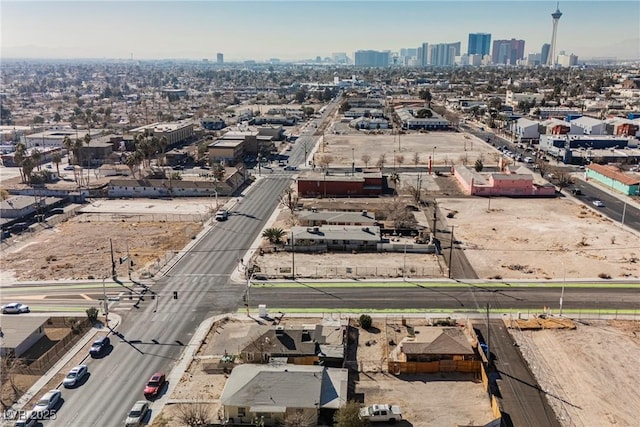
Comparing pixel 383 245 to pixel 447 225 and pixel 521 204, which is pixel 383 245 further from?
pixel 521 204

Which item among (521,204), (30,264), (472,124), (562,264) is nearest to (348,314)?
(562,264)

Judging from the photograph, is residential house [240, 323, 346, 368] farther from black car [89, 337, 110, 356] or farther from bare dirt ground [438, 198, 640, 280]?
bare dirt ground [438, 198, 640, 280]

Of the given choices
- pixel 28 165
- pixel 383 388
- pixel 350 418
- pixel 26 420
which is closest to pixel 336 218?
pixel 383 388

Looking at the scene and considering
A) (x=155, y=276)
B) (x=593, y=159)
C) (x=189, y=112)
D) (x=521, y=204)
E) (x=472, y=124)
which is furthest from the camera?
(x=189, y=112)

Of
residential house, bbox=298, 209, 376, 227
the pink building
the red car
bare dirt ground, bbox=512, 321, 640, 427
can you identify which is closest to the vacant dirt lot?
residential house, bbox=298, 209, 376, 227

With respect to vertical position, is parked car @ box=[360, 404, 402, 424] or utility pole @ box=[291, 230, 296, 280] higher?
utility pole @ box=[291, 230, 296, 280]

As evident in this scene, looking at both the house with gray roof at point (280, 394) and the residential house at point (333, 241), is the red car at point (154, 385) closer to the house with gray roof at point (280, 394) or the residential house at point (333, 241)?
the house with gray roof at point (280, 394)
